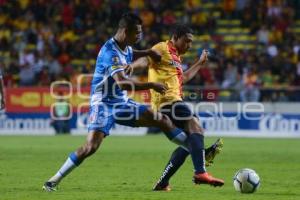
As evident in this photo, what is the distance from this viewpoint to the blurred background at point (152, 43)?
27.3m

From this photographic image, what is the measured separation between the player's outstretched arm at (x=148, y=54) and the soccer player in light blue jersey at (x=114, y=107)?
1.11 feet

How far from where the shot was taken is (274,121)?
26.2 meters

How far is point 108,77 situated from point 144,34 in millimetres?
21077

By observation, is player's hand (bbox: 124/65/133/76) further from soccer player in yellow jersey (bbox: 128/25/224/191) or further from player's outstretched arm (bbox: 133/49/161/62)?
soccer player in yellow jersey (bbox: 128/25/224/191)

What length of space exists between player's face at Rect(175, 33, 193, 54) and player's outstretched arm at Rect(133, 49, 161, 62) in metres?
0.32

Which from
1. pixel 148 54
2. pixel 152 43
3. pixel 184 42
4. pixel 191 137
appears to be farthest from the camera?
pixel 152 43

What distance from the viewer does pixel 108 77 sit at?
10.3 metres

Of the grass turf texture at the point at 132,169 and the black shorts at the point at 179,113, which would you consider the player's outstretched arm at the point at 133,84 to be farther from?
the grass turf texture at the point at 132,169

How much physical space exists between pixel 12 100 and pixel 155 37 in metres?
6.24

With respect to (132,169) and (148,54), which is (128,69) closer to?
(148,54)

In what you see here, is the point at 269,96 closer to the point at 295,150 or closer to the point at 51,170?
the point at 295,150

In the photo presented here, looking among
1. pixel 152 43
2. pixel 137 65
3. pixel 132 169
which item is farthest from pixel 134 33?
pixel 152 43

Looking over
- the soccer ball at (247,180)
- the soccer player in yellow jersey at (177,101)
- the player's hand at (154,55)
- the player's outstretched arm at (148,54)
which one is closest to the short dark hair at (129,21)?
the player's outstretched arm at (148,54)

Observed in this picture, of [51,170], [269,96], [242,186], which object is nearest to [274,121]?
[269,96]
